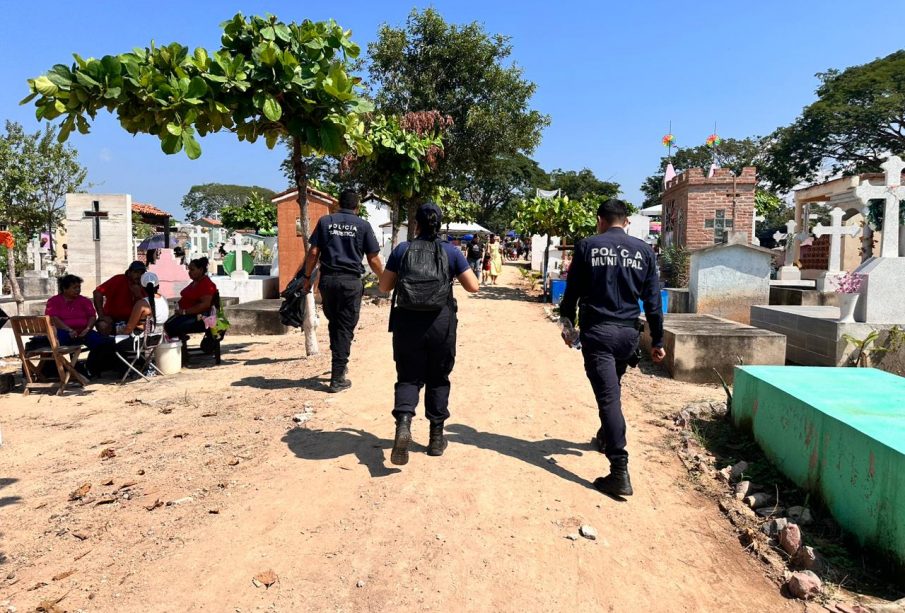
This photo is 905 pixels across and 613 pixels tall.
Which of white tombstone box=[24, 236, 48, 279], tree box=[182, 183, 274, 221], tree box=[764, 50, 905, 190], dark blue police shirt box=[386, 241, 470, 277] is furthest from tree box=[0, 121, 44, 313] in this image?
tree box=[182, 183, 274, 221]

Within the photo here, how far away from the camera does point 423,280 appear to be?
12.3 feet

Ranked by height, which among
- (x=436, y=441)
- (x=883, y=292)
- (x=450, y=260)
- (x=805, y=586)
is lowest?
(x=805, y=586)

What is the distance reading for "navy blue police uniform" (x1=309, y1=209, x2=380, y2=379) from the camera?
18.5ft

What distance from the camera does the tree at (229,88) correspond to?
5.69 meters

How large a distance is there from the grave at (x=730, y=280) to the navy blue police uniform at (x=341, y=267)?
23.9ft

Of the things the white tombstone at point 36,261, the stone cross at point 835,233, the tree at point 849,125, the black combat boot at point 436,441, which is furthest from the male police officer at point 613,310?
the tree at point 849,125

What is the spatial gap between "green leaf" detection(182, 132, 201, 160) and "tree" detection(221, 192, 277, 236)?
3159 centimetres

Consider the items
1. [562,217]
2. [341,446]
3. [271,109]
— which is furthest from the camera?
[562,217]

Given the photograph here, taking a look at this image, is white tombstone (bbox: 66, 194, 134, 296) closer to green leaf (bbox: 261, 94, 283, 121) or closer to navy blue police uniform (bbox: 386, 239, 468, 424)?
green leaf (bbox: 261, 94, 283, 121)

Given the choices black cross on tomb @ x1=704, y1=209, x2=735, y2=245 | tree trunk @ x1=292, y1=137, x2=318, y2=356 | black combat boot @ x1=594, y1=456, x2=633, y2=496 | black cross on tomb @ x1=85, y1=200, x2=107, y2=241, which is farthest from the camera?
black cross on tomb @ x1=704, y1=209, x2=735, y2=245

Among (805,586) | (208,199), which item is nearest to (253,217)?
(805,586)

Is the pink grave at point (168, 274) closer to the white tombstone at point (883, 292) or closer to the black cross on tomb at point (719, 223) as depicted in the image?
the white tombstone at point (883, 292)

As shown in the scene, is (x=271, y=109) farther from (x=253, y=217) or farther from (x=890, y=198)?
(x=253, y=217)

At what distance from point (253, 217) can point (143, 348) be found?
32769mm
